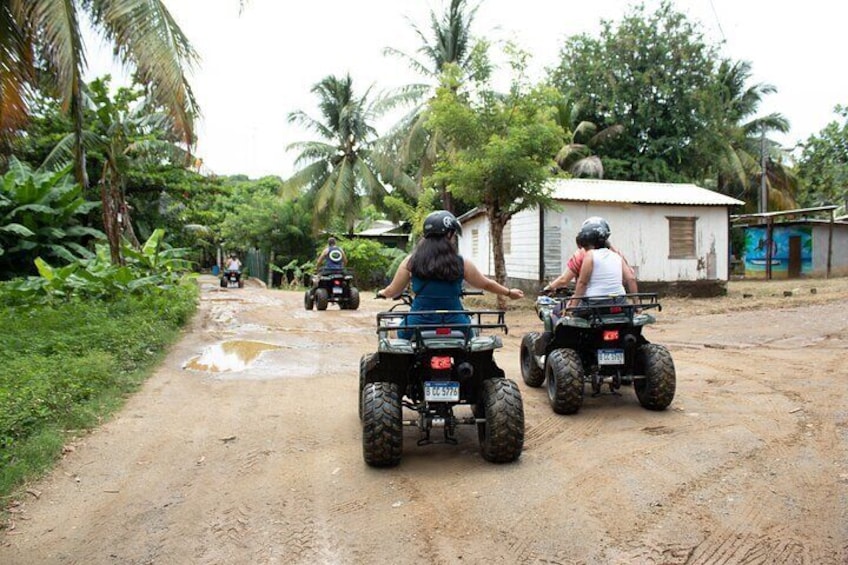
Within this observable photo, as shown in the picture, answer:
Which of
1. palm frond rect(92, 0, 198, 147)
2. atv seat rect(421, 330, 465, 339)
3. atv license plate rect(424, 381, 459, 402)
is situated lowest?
atv license plate rect(424, 381, 459, 402)

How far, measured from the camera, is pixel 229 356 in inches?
376

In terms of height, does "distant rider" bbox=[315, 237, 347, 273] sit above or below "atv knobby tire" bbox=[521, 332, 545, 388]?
above

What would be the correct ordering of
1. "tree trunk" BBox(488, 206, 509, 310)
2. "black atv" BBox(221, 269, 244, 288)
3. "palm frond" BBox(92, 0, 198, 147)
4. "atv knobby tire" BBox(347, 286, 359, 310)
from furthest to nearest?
"black atv" BBox(221, 269, 244, 288)
"atv knobby tire" BBox(347, 286, 359, 310)
"tree trunk" BBox(488, 206, 509, 310)
"palm frond" BBox(92, 0, 198, 147)

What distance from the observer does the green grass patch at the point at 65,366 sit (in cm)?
497

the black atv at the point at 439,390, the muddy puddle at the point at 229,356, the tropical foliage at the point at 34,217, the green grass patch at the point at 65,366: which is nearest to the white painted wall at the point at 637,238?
the muddy puddle at the point at 229,356

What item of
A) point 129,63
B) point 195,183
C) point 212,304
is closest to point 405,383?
point 129,63

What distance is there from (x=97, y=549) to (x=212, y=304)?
14.8m

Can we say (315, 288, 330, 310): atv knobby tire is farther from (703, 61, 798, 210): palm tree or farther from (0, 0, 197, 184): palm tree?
(703, 61, 798, 210): palm tree

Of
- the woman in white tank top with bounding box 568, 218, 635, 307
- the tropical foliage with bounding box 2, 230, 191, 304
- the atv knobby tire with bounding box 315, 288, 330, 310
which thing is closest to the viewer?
the woman in white tank top with bounding box 568, 218, 635, 307

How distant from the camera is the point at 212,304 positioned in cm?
1772

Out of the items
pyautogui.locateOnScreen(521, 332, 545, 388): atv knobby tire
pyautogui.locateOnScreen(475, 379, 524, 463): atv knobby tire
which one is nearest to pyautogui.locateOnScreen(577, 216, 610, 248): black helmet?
pyautogui.locateOnScreen(521, 332, 545, 388): atv knobby tire

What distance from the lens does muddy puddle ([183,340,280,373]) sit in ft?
28.4

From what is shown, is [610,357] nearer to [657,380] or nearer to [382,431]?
[657,380]

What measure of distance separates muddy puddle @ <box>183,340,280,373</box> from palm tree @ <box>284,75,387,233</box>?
1953 cm
